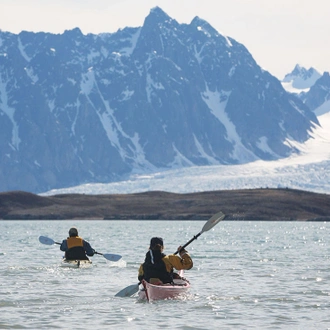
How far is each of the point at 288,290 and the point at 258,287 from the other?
5.25ft

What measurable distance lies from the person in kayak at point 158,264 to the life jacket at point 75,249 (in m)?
13.3

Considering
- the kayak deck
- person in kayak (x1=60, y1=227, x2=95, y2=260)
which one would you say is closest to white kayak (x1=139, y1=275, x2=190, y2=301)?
the kayak deck

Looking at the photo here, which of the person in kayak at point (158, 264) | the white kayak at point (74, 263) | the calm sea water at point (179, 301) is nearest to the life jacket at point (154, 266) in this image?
the person in kayak at point (158, 264)

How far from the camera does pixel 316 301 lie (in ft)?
114

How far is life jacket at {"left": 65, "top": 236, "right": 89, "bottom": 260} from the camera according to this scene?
47.4 metres

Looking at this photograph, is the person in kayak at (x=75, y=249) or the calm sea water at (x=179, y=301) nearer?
the calm sea water at (x=179, y=301)

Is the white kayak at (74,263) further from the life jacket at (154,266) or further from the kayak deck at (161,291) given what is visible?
the life jacket at (154,266)

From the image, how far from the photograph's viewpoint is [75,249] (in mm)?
47438

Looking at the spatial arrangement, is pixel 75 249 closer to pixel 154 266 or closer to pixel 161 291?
pixel 154 266

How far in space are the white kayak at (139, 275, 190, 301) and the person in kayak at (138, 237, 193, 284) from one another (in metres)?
0.37

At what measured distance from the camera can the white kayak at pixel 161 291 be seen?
33.6m

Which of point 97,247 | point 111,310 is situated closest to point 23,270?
point 111,310

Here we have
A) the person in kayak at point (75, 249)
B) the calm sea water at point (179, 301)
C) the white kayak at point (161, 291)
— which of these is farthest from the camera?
the person in kayak at point (75, 249)

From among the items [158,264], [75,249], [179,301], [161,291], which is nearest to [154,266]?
[158,264]
